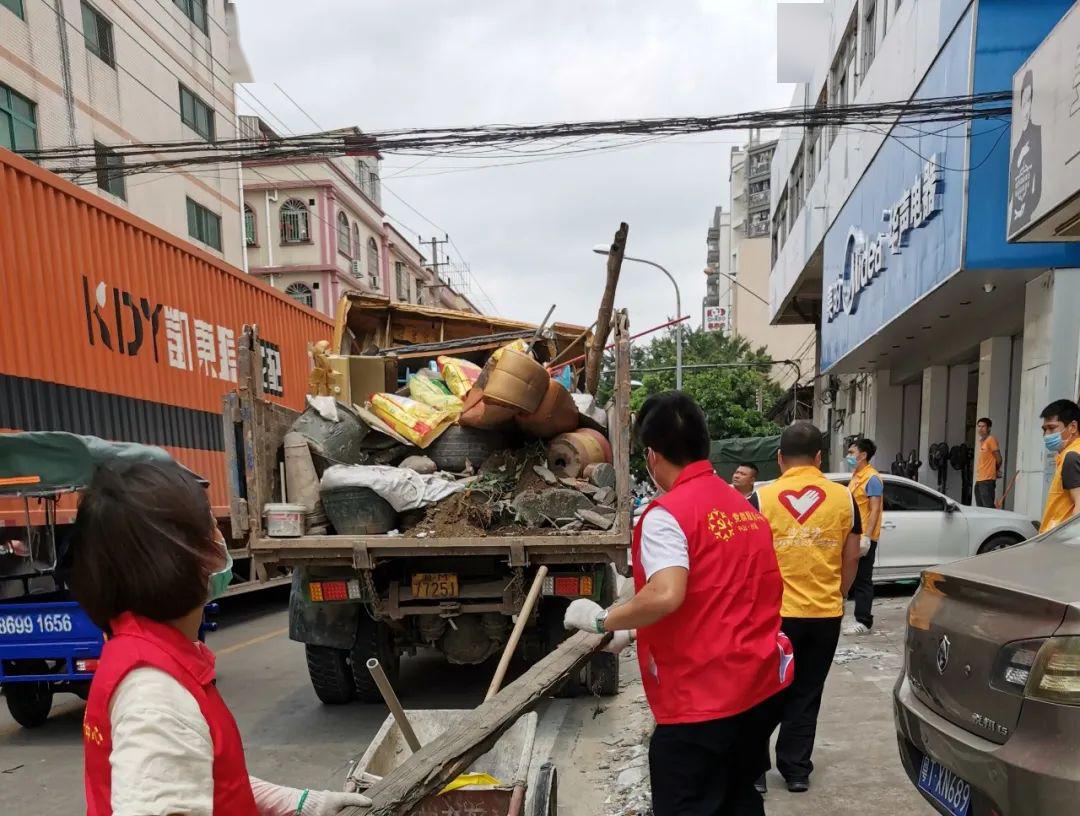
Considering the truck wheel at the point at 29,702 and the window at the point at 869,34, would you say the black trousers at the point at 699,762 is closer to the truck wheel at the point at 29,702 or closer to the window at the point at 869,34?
the truck wheel at the point at 29,702

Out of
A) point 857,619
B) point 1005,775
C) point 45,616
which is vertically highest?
point 1005,775

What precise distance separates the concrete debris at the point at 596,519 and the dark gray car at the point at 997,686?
1840 millimetres

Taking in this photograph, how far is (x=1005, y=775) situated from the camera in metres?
1.98

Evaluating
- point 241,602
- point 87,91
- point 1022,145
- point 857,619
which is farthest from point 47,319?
point 87,91

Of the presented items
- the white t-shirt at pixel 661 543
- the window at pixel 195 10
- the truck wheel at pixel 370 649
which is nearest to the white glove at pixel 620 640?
the white t-shirt at pixel 661 543

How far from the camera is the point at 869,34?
44.2ft

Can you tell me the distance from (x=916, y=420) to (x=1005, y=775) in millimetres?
15324

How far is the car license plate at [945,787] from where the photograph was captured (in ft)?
7.14

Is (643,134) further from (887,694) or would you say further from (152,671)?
(152,671)

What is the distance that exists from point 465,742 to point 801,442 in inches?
81.8

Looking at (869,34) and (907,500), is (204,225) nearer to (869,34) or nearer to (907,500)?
(869,34)

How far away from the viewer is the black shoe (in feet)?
10.5

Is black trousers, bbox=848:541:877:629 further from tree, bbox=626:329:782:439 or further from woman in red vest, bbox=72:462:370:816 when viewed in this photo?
tree, bbox=626:329:782:439

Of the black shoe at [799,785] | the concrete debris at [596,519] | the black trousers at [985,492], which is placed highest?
the concrete debris at [596,519]
